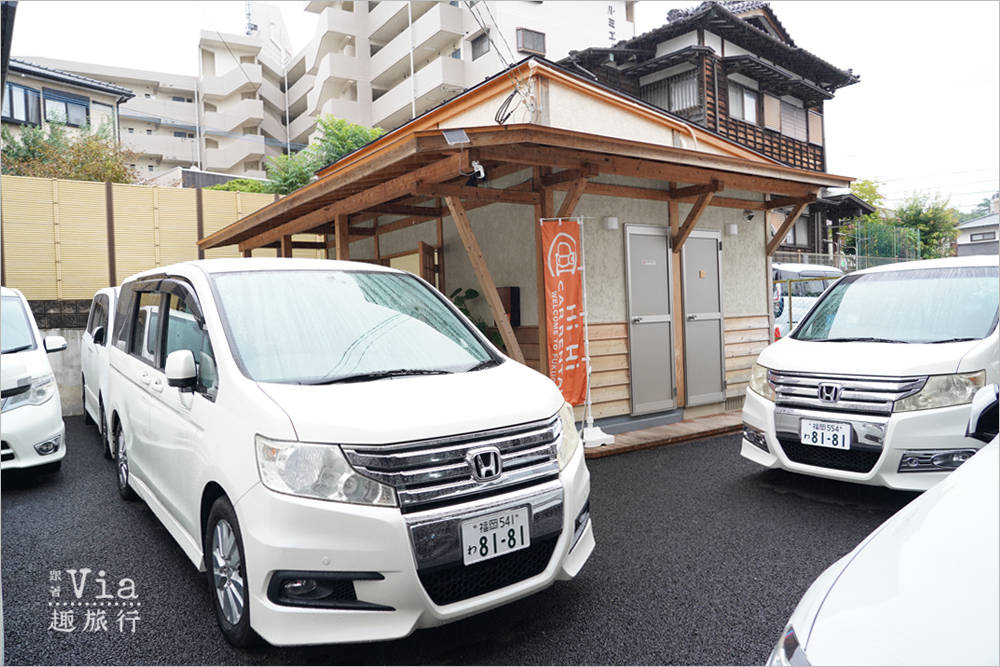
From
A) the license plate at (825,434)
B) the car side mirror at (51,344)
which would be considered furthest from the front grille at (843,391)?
the car side mirror at (51,344)

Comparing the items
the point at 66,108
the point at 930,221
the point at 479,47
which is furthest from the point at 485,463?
the point at 930,221

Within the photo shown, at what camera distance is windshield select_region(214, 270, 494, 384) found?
2.70 m

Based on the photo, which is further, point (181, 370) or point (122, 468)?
point (122, 468)

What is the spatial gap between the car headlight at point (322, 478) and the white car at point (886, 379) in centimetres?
327

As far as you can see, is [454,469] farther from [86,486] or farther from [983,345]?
[86,486]

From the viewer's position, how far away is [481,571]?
237 cm

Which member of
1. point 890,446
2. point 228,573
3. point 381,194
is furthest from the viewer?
point 381,194

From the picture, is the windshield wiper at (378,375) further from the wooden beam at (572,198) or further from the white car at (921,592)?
the wooden beam at (572,198)

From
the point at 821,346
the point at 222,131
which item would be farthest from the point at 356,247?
the point at 222,131

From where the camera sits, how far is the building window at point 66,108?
63.3 ft

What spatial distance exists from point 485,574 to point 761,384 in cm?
314

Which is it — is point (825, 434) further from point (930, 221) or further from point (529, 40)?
point (930, 221)

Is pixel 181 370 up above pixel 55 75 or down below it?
below

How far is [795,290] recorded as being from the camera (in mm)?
13930
